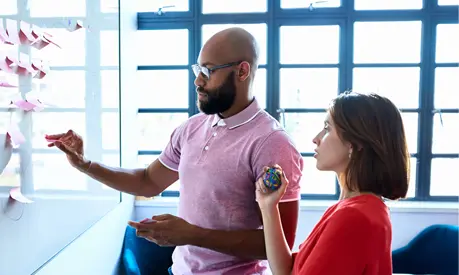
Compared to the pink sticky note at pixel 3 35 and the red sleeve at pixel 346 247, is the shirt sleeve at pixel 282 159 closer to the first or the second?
the red sleeve at pixel 346 247

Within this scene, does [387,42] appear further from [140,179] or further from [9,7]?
[9,7]

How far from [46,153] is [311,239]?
1.06 m

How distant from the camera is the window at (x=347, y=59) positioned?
3.20 m

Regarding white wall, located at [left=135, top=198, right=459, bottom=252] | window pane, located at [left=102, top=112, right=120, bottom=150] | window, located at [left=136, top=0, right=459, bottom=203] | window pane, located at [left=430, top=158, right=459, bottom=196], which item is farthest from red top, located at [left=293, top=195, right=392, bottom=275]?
window pane, located at [left=430, top=158, right=459, bottom=196]

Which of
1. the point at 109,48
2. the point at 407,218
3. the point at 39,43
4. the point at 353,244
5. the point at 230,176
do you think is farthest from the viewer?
the point at 407,218

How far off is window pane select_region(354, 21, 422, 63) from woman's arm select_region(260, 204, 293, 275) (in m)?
2.45

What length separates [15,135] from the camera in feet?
4.34

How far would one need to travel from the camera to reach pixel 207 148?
142 cm

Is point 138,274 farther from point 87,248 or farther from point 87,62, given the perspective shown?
point 87,62

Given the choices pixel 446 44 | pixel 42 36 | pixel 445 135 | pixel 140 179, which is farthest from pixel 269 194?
pixel 446 44

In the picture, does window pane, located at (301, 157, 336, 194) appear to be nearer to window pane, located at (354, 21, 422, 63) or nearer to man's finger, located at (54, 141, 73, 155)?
window pane, located at (354, 21, 422, 63)

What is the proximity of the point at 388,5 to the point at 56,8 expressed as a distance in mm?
2588

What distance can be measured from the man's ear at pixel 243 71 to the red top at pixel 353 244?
647mm

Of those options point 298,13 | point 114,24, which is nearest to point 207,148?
point 114,24
